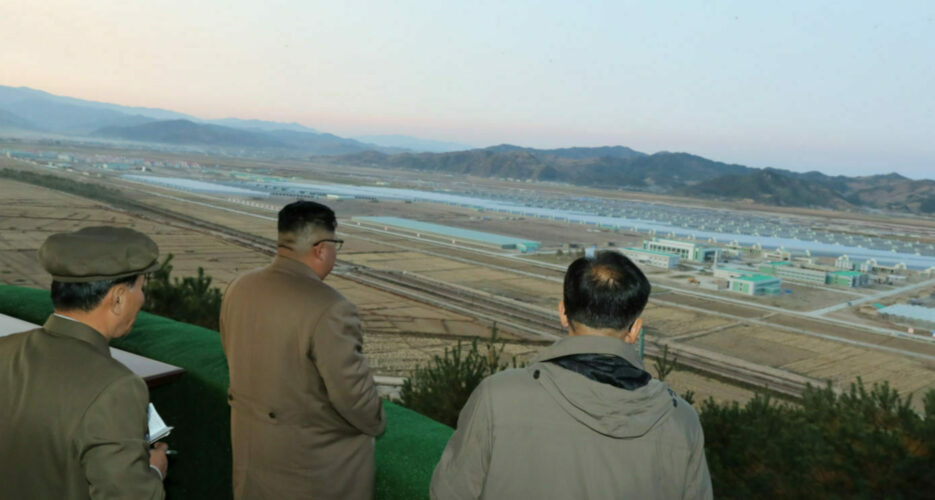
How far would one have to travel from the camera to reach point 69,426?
1.29 m

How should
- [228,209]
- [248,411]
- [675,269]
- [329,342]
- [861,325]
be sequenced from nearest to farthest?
1. [329,342]
2. [248,411]
3. [861,325]
4. [675,269]
5. [228,209]

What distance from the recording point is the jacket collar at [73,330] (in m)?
1.40

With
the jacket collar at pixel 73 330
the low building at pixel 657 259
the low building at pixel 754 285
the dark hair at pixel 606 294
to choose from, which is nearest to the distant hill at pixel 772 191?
the low building at pixel 657 259

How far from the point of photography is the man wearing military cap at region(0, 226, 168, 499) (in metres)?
1.28

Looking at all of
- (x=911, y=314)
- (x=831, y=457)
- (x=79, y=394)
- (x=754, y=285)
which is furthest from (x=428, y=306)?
(x=79, y=394)

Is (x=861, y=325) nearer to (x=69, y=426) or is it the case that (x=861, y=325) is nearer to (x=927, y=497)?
(x=927, y=497)

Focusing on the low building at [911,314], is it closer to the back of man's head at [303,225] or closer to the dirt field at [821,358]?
the dirt field at [821,358]

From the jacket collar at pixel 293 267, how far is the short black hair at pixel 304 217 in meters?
Answer: 0.11

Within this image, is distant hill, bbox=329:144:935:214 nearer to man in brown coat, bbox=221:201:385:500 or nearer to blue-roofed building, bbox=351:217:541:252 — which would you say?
blue-roofed building, bbox=351:217:541:252

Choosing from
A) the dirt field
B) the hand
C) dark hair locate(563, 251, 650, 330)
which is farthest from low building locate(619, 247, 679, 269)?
the hand

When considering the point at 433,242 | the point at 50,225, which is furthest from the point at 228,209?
the point at 50,225

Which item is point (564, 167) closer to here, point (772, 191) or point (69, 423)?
point (772, 191)

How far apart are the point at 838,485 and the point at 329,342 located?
2904 mm

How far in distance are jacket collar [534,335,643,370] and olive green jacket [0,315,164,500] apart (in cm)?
81
